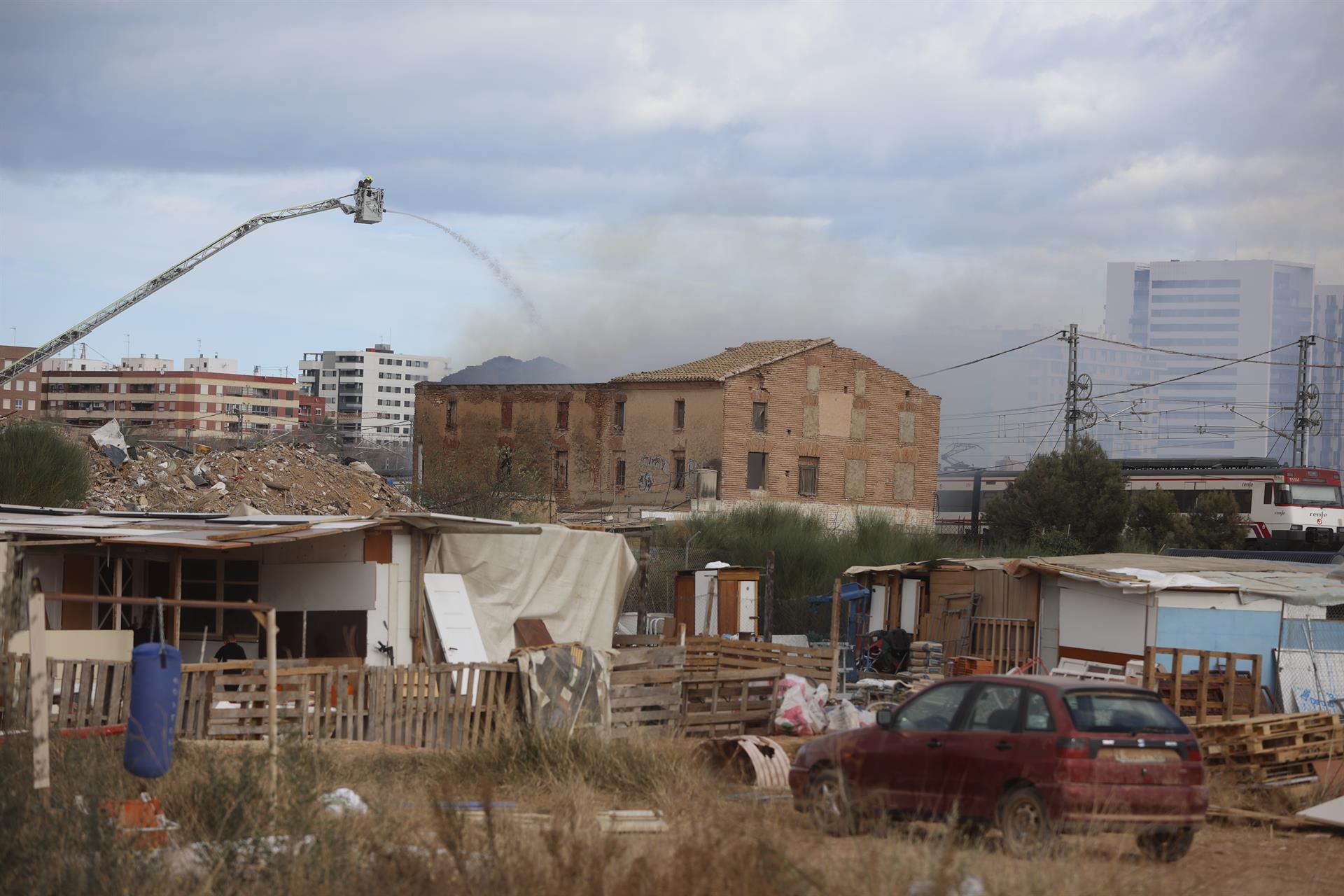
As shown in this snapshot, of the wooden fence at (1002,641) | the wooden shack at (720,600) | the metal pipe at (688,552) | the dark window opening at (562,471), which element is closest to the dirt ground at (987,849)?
the wooden fence at (1002,641)

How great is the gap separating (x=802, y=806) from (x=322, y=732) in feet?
17.4

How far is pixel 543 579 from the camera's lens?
846 inches

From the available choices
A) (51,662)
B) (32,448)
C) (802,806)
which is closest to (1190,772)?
(802,806)

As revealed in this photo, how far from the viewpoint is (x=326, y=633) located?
1867 centimetres

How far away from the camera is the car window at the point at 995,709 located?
419 inches

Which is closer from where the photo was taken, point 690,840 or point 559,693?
point 690,840

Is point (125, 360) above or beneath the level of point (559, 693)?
above

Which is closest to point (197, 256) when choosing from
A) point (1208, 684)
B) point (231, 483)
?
point (231, 483)

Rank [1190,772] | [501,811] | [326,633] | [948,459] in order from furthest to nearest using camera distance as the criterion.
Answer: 1. [948,459]
2. [326,633]
3. [1190,772]
4. [501,811]

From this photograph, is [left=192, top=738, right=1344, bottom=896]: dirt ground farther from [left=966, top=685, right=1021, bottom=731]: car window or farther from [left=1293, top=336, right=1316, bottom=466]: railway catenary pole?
[left=1293, top=336, right=1316, bottom=466]: railway catenary pole

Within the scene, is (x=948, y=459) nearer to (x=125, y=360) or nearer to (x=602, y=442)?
(x=125, y=360)

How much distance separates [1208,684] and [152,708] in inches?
576

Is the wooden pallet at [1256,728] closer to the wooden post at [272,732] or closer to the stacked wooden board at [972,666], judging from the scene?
the stacked wooden board at [972,666]

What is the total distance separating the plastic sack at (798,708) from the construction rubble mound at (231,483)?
1420cm
